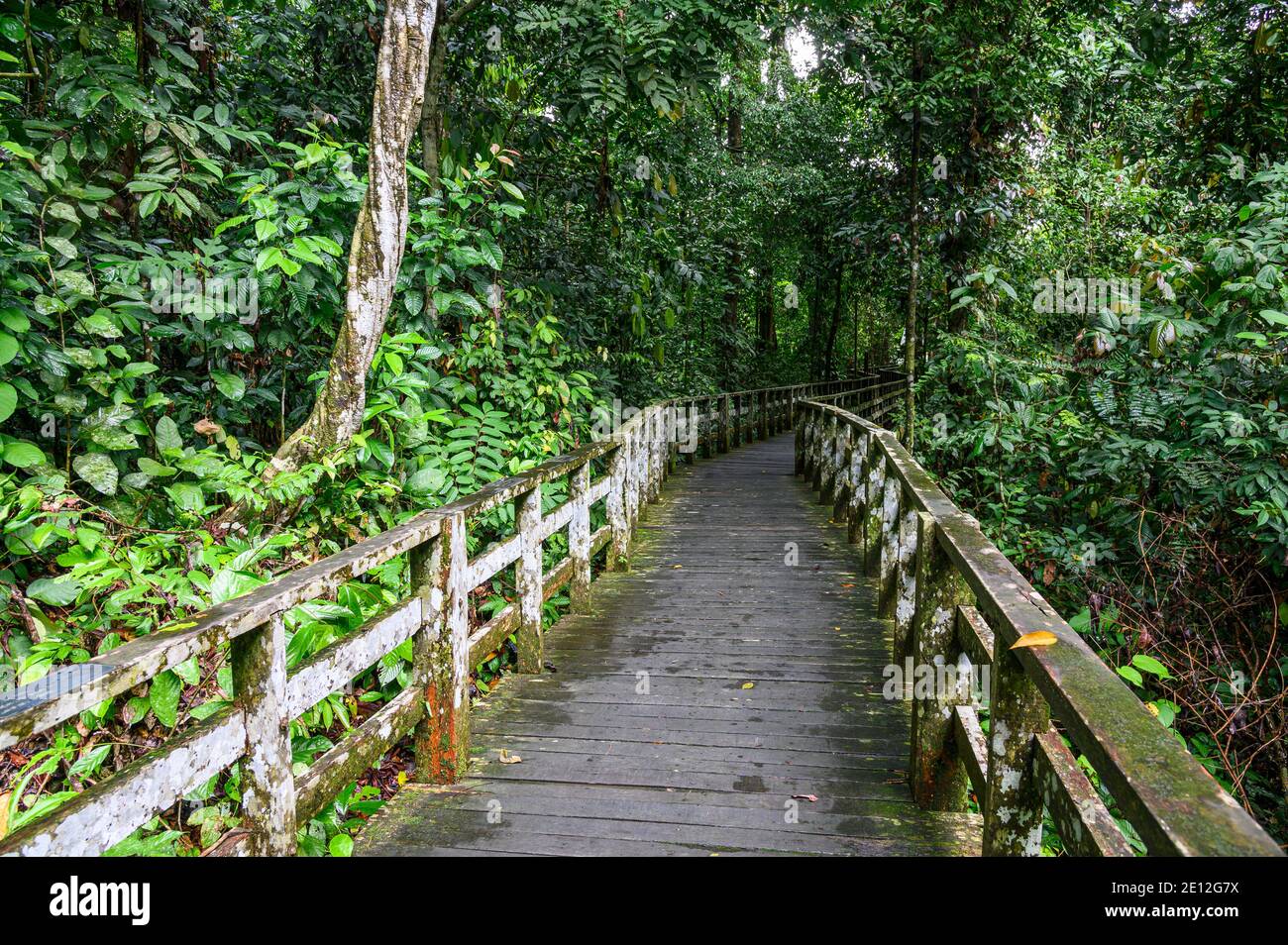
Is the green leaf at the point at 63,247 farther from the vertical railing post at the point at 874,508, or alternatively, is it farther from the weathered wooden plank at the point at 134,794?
the vertical railing post at the point at 874,508

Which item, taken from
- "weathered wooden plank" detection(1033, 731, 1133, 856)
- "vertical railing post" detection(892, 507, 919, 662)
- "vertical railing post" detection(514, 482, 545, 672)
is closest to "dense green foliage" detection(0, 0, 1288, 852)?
"vertical railing post" detection(514, 482, 545, 672)

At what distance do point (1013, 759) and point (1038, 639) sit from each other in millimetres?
441

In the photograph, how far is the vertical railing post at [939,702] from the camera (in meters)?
3.10

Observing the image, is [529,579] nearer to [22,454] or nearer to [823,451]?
[22,454]

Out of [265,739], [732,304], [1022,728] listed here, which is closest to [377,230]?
[265,739]

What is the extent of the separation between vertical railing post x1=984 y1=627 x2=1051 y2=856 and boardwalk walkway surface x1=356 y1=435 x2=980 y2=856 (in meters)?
0.66

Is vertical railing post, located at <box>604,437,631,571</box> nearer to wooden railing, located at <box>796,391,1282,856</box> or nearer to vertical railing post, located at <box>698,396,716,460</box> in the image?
wooden railing, located at <box>796,391,1282,856</box>

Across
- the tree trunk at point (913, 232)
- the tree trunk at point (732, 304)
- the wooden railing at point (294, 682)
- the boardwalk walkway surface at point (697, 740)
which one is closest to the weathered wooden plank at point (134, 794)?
the wooden railing at point (294, 682)

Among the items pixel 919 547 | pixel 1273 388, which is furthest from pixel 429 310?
pixel 1273 388

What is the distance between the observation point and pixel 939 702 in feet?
10.3

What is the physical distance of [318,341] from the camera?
20.9 ft

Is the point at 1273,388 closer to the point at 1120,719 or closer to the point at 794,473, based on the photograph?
the point at 1120,719

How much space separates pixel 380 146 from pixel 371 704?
10.9 ft
